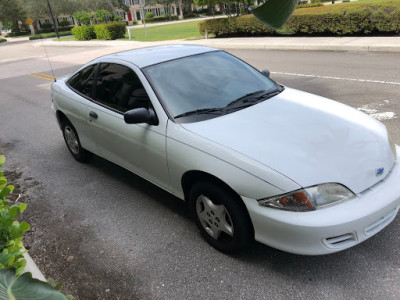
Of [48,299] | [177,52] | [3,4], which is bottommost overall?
[3,4]

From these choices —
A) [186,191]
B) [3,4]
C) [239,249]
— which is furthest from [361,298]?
[3,4]

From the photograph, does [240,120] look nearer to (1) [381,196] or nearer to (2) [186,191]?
(2) [186,191]

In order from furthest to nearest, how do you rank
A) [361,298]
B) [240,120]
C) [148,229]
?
[148,229] → [240,120] → [361,298]

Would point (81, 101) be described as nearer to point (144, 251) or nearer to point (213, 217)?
point (144, 251)

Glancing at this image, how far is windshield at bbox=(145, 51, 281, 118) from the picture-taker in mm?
3418

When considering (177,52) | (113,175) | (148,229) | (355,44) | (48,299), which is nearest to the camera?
(48,299)

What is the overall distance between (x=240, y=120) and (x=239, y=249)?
1.07 m

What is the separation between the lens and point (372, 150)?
9.29 feet

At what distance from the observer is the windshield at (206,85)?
11.2 ft

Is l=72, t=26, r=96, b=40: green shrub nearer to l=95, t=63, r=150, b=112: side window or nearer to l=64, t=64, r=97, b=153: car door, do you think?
l=64, t=64, r=97, b=153: car door

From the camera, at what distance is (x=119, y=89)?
396 centimetres

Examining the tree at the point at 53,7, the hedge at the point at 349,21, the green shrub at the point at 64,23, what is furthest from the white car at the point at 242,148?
the green shrub at the point at 64,23

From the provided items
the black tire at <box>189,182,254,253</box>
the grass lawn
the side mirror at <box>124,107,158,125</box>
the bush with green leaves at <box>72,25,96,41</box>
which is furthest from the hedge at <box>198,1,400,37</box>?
the bush with green leaves at <box>72,25,96,41</box>

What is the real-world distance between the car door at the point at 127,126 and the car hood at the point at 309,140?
0.48 m
